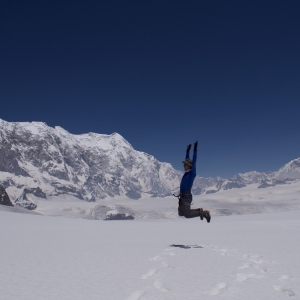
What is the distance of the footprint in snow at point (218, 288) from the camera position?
14.5ft

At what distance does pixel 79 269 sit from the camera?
590 cm

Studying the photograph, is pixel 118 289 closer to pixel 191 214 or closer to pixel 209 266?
pixel 209 266

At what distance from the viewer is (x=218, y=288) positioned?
182 inches

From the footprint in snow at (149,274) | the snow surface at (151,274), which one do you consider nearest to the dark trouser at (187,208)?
the snow surface at (151,274)

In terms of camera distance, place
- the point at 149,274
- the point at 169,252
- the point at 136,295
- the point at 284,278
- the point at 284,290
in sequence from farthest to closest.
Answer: the point at 169,252 → the point at 149,274 → the point at 284,278 → the point at 284,290 → the point at 136,295

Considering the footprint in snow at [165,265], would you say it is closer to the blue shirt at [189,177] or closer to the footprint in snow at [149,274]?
the footprint in snow at [149,274]

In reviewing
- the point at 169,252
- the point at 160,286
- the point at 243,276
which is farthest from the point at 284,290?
the point at 169,252

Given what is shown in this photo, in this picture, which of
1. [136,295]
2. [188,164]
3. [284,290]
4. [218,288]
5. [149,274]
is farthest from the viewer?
[188,164]

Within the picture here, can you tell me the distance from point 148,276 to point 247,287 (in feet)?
5.69

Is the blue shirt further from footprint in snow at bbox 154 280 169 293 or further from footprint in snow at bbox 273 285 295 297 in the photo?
footprint in snow at bbox 273 285 295 297

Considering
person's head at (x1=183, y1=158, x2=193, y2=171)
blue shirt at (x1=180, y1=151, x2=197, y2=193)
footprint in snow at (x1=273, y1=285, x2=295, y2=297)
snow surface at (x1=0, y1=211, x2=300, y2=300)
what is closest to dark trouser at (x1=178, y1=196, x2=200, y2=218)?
blue shirt at (x1=180, y1=151, x2=197, y2=193)

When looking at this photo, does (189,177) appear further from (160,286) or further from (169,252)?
(160,286)

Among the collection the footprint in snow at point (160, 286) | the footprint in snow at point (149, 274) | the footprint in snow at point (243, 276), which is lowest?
the footprint in snow at point (149, 274)

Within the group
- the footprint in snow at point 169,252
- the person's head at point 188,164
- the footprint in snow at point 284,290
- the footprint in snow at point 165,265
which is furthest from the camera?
the person's head at point 188,164
